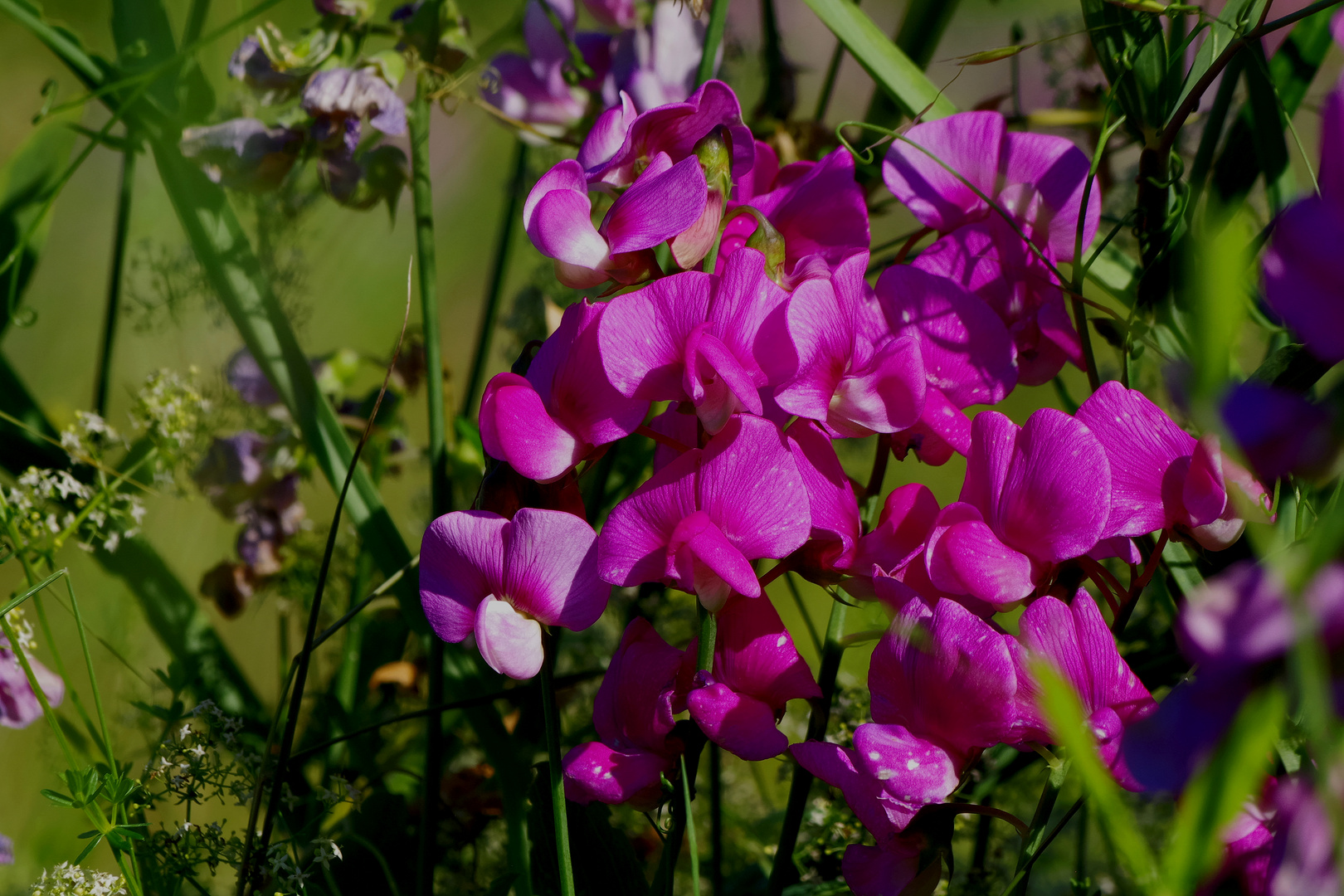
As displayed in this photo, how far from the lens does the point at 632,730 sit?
1.05ft

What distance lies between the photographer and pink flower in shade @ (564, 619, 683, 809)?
303mm

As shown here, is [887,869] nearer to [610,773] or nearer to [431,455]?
[610,773]

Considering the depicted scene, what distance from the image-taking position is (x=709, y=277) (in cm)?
29

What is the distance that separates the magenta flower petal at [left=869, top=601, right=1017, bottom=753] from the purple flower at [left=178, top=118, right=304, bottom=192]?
1.31ft

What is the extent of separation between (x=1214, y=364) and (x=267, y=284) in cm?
46

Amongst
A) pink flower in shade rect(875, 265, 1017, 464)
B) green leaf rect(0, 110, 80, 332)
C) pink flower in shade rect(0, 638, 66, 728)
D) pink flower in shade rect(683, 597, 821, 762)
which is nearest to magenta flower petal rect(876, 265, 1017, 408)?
pink flower in shade rect(875, 265, 1017, 464)

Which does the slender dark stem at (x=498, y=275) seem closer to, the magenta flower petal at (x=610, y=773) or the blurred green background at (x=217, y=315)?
the blurred green background at (x=217, y=315)

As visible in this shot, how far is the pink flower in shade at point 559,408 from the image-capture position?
0.29 meters

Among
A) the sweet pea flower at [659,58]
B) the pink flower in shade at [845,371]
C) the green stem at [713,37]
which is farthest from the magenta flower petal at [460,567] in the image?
the sweet pea flower at [659,58]

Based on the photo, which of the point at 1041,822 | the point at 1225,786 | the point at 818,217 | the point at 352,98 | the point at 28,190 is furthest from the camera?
the point at 28,190

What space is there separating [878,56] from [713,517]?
236mm

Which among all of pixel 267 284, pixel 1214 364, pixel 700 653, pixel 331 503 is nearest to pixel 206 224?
pixel 267 284

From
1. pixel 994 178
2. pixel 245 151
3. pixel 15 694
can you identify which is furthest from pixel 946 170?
pixel 15 694

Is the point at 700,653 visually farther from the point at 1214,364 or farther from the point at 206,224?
the point at 206,224
